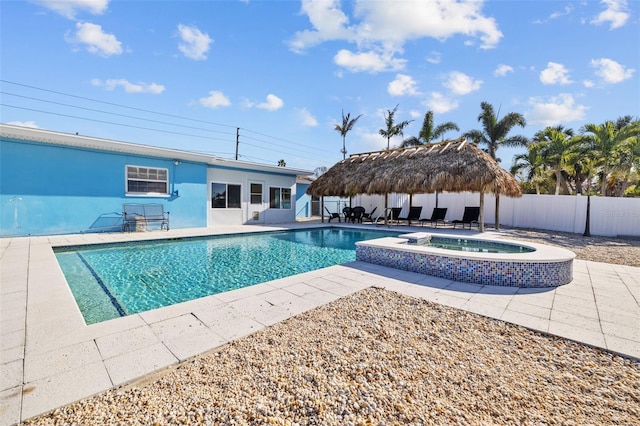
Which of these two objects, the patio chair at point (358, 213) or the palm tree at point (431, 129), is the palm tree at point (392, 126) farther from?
the patio chair at point (358, 213)

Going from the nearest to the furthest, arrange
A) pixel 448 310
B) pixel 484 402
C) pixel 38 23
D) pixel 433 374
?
pixel 484 402 → pixel 433 374 → pixel 448 310 → pixel 38 23

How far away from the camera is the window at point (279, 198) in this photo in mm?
15266

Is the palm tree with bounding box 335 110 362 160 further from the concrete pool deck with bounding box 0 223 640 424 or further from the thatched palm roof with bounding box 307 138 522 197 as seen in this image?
the concrete pool deck with bounding box 0 223 640 424

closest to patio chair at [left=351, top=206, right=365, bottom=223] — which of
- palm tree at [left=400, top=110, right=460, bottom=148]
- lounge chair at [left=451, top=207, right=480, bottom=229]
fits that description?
lounge chair at [left=451, top=207, right=480, bottom=229]

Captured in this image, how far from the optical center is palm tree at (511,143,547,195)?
18344 millimetres

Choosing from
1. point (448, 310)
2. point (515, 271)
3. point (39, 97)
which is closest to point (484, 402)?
point (448, 310)

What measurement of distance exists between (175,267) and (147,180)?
20.8ft

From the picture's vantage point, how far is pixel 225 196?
44.1ft

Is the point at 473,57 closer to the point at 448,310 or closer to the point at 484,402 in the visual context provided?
the point at 448,310

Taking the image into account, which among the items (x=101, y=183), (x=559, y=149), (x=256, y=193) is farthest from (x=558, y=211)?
(x=101, y=183)

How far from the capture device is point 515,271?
459cm

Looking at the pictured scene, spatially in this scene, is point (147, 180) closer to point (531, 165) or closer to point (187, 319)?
point (187, 319)

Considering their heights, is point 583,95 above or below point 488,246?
above

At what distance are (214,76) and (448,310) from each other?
15067mm
